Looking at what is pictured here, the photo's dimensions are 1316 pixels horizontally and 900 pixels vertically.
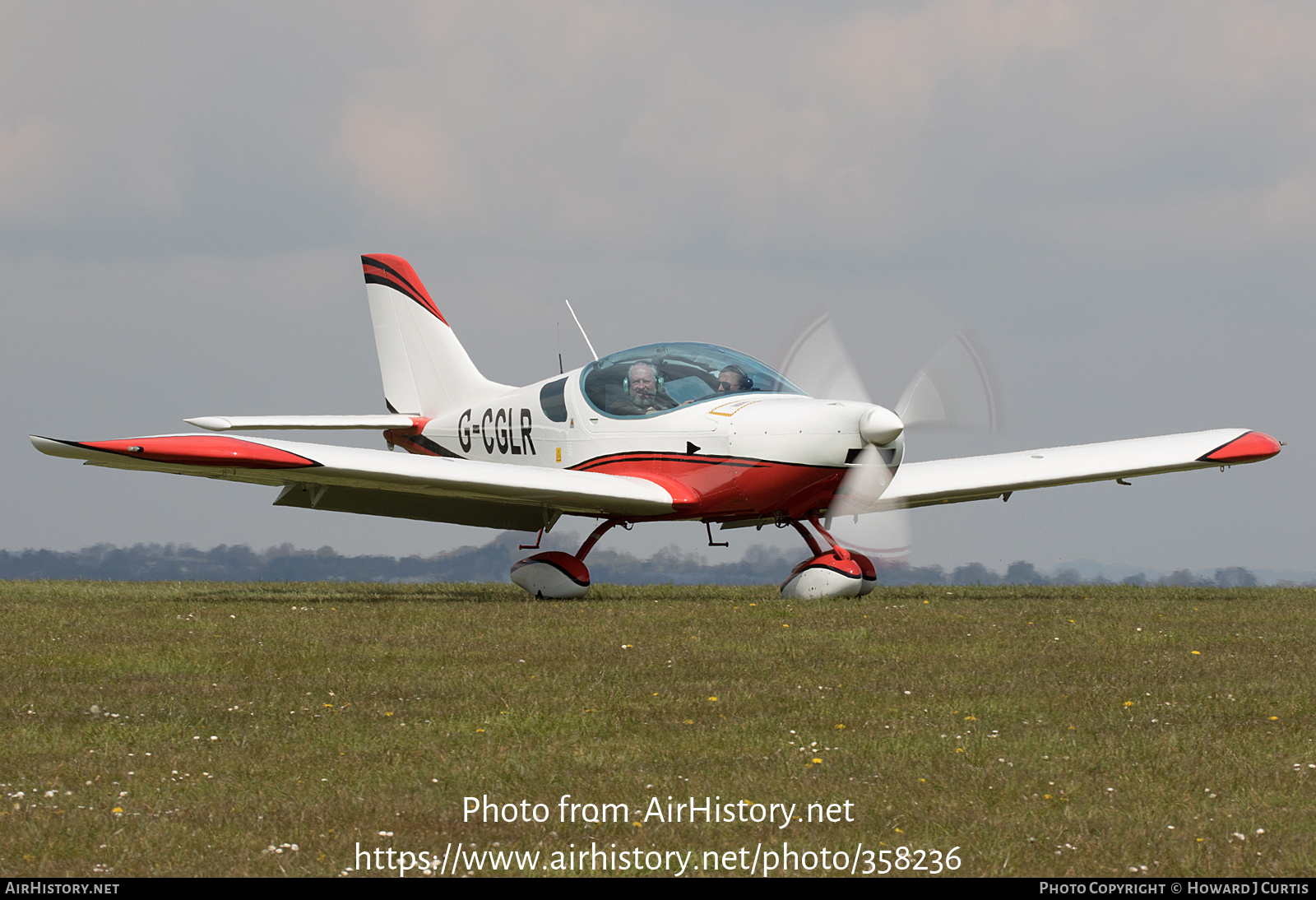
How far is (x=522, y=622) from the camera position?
43.5ft

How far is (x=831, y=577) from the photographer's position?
54.0 ft

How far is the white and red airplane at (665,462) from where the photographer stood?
15672 mm

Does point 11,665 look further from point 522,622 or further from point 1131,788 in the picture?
point 1131,788

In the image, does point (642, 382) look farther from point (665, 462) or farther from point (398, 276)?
point (398, 276)

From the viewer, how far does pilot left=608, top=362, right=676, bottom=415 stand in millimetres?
17094

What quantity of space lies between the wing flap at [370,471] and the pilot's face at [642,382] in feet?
3.55

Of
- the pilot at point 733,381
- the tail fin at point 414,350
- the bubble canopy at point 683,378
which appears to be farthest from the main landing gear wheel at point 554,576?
the tail fin at point 414,350

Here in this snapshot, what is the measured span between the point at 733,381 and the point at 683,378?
2.03 ft

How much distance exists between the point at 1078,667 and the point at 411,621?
253 inches

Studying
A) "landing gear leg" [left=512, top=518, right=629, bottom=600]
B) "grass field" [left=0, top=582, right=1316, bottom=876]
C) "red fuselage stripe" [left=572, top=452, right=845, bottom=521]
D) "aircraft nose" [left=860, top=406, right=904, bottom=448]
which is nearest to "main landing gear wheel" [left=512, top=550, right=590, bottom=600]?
"landing gear leg" [left=512, top=518, right=629, bottom=600]

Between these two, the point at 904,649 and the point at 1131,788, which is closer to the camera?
the point at 1131,788

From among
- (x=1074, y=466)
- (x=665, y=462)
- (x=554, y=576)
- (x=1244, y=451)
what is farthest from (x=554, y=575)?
(x=1244, y=451)

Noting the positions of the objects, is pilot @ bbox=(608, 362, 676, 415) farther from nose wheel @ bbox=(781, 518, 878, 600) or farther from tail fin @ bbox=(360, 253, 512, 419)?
tail fin @ bbox=(360, 253, 512, 419)
